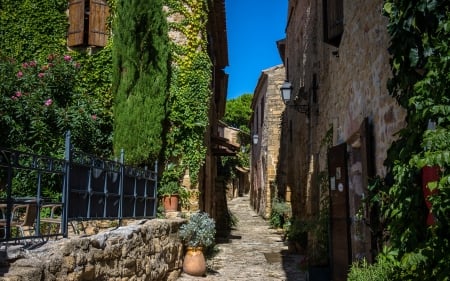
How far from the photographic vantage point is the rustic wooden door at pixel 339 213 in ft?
21.1

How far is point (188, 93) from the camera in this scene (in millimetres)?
10109

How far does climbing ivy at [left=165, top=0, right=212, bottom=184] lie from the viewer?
995 cm

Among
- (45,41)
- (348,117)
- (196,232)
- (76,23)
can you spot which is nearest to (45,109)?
(45,41)

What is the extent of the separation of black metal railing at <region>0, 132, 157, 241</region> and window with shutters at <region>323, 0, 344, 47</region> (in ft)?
12.3

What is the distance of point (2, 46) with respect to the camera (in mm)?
10273

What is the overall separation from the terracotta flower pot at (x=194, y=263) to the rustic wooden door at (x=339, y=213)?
246 centimetres

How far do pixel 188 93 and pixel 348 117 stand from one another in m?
4.46

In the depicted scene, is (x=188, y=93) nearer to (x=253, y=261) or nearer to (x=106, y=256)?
(x=253, y=261)

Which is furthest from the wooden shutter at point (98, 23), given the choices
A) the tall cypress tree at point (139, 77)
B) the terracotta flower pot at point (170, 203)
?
the terracotta flower pot at point (170, 203)

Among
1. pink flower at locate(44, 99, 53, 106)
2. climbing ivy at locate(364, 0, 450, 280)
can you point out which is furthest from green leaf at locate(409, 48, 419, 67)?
pink flower at locate(44, 99, 53, 106)

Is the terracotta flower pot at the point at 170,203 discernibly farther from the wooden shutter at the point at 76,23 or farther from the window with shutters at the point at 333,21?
the window with shutters at the point at 333,21

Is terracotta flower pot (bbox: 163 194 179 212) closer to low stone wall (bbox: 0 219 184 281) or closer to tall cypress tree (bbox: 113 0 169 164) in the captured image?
tall cypress tree (bbox: 113 0 169 164)

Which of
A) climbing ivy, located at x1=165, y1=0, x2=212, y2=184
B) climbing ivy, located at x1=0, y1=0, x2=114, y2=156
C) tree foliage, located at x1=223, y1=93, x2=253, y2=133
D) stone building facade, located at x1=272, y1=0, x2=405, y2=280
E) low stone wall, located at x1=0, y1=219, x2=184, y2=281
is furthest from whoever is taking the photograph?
tree foliage, located at x1=223, y1=93, x2=253, y2=133

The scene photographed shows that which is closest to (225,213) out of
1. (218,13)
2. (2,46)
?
(218,13)
